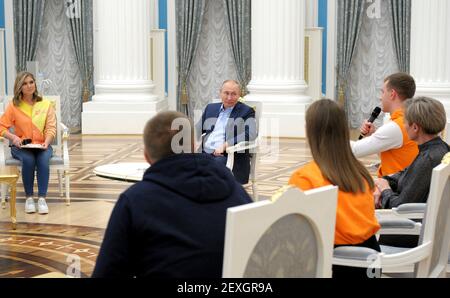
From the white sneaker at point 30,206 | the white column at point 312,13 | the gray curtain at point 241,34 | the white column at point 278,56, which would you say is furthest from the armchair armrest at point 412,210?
the gray curtain at point 241,34

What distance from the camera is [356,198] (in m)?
3.36

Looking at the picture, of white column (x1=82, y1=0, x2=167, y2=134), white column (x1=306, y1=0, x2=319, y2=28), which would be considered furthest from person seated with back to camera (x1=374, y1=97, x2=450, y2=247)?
white column (x1=306, y1=0, x2=319, y2=28)

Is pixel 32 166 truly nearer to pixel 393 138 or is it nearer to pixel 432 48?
pixel 393 138

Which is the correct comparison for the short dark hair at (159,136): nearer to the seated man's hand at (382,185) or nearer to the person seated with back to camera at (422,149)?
the person seated with back to camera at (422,149)

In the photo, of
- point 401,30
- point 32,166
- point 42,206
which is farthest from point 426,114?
point 401,30

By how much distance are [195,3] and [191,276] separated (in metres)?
13.5

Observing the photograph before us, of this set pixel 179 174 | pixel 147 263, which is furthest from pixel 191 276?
pixel 179 174

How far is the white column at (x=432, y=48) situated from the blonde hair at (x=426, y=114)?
8.42 metres

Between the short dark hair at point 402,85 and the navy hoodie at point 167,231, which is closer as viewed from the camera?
the navy hoodie at point 167,231

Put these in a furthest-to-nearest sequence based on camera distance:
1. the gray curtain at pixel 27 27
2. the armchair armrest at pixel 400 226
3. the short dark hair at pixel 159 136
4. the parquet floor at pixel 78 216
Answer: the gray curtain at pixel 27 27 < the parquet floor at pixel 78 216 < the armchair armrest at pixel 400 226 < the short dark hair at pixel 159 136

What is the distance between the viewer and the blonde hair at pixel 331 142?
3334 millimetres

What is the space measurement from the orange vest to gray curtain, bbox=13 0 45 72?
11803mm

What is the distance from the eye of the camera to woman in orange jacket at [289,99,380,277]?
333 cm

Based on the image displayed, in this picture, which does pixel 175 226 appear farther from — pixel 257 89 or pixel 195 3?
pixel 195 3
